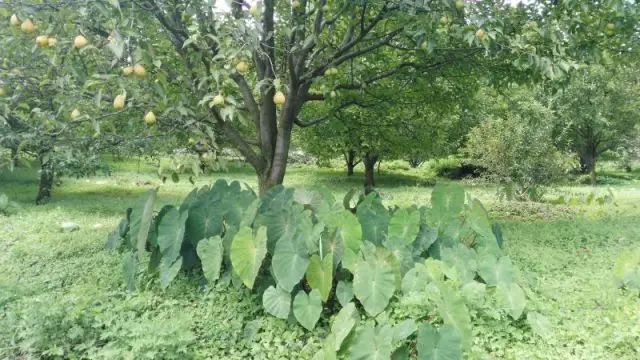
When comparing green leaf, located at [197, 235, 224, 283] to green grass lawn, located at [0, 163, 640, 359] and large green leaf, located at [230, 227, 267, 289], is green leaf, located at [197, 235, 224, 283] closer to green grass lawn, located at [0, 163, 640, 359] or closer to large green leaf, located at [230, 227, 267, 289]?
green grass lawn, located at [0, 163, 640, 359]

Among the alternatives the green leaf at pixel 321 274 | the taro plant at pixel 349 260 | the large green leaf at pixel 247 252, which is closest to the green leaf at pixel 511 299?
the taro plant at pixel 349 260

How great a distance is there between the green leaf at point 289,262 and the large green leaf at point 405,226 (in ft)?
2.46

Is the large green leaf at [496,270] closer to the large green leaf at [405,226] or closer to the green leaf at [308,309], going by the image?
the large green leaf at [405,226]

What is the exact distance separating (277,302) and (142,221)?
160 centimetres

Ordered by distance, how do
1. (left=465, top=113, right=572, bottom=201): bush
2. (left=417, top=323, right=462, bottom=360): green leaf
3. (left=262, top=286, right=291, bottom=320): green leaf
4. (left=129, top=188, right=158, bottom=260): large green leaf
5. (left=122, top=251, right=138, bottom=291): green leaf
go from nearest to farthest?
(left=417, top=323, right=462, bottom=360): green leaf, (left=262, top=286, right=291, bottom=320): green leaf, (left=122, top=251, right=138, bottom=291): green leaf, (left=129, top=188, right=158, bottom=260): large green leaf, (left=465, top=113, right=572, bottom=201): bush

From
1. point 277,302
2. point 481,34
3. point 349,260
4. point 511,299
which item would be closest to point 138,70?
point 277,302

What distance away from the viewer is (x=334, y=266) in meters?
3.59

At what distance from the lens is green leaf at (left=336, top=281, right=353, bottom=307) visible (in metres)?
3.38

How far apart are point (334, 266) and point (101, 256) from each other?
10.0ft

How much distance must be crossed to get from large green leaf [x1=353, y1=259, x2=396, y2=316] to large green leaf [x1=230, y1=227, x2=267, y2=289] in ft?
2.50

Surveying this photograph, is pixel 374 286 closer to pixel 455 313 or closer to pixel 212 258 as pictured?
pixel 455 313

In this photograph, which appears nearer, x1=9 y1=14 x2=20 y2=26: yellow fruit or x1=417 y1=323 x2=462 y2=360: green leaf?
x1=417 y1=323 x2=462 y2=360: green leaf

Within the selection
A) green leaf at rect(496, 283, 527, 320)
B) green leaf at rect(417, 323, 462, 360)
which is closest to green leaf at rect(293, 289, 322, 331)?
green leaf at rect(417, 323, 462, 360)

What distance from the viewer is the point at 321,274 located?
3412mm
